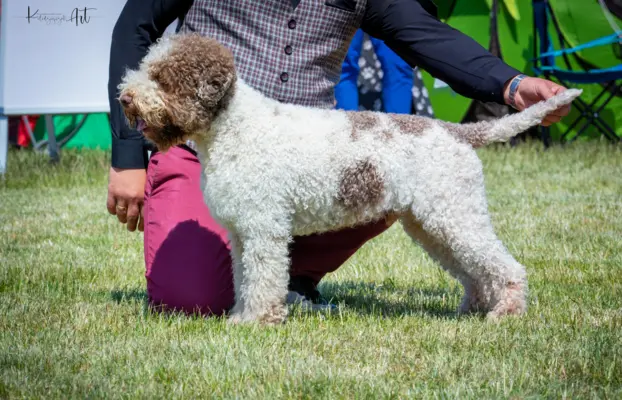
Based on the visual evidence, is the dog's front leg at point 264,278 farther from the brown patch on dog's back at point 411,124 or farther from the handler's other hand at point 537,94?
the handler's other hand at point 537,94

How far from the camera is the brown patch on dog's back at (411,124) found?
3.37 meters

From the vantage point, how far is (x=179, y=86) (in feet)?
10.4

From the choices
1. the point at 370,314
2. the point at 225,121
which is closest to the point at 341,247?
the point at 370,314

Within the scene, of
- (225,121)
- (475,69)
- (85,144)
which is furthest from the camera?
(85,144)

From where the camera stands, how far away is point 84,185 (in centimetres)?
800

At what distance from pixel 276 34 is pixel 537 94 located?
3.74ft

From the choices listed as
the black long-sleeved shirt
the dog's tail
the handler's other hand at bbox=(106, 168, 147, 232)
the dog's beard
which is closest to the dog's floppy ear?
the dog's beard

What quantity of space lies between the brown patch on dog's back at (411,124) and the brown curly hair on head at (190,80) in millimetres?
684

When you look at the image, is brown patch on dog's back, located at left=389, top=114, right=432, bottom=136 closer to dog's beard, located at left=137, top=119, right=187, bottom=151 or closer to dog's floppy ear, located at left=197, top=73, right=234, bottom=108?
dog's floppy ear, located at left=197, top=73, right=234, bottom=108

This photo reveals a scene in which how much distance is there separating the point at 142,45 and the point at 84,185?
4.44 m

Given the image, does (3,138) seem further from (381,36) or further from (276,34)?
(381,36)

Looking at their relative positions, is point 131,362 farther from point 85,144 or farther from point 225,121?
point 85,144

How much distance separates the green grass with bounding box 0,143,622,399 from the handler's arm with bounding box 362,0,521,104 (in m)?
0.99

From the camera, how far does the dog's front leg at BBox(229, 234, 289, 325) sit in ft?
10.9
